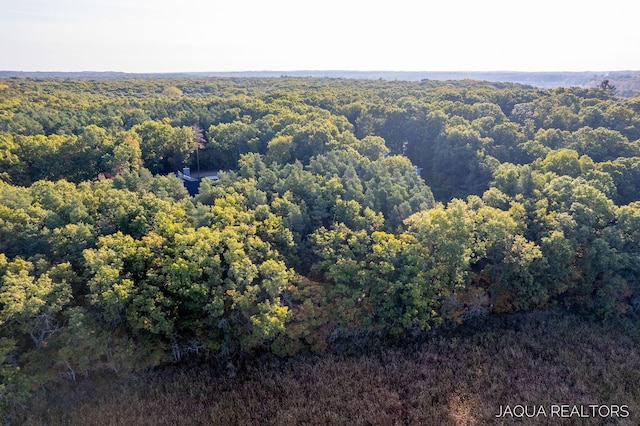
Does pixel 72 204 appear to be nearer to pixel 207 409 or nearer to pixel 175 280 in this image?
pixel 175 280

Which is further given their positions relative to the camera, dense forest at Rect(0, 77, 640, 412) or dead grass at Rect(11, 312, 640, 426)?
dense forest at Rect(0, 77, 640, 412)

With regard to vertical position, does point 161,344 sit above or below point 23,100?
below

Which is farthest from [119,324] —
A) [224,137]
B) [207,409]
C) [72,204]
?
[224,137]

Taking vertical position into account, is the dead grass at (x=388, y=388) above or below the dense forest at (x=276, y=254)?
below

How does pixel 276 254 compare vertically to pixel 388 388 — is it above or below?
above

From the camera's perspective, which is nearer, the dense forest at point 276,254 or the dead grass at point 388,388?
the dead grass at point 388,388

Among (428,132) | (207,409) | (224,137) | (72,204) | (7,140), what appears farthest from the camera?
(428,132)

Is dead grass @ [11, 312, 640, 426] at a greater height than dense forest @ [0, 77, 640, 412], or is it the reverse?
dense forest @ [0, 77, 640, 412]

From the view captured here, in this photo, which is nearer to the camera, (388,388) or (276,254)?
(388,388)
